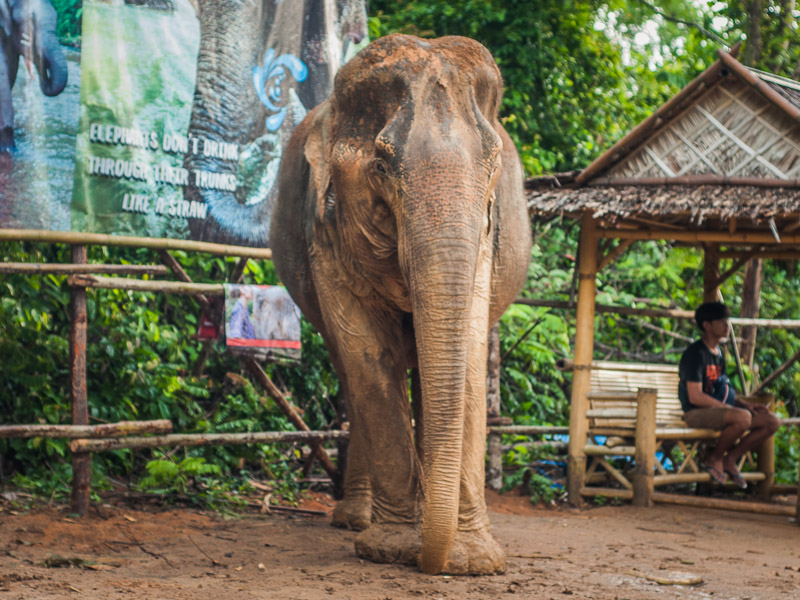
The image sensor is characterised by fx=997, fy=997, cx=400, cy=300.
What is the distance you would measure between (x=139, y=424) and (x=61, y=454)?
0.99 m

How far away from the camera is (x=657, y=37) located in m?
17.0

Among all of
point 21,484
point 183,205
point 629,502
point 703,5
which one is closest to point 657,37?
point 703,5

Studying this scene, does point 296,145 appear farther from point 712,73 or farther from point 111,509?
point 712,73

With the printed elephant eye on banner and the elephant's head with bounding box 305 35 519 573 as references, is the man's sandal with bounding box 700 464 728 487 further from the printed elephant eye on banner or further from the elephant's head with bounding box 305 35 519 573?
the printed elephant eye on banner

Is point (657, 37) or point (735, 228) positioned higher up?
point (657, 37)

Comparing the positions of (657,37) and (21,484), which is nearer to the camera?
(21,484)

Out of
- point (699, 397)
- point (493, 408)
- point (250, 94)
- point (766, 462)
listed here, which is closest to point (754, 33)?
point (766, 462)

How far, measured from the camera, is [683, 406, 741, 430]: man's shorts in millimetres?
8008

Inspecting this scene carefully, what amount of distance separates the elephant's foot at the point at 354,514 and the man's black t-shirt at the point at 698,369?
339 centimetres

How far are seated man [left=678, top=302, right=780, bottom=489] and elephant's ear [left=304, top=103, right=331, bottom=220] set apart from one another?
14.4 ft

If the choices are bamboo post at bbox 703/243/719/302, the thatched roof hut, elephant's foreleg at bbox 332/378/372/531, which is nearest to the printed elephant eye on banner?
the thatched roof hut

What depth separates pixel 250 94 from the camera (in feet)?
23.1

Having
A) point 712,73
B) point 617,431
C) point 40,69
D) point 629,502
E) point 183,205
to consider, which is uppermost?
point 712,73

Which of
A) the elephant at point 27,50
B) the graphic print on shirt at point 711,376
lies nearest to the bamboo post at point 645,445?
the graphic print on shirt at point 711,376
